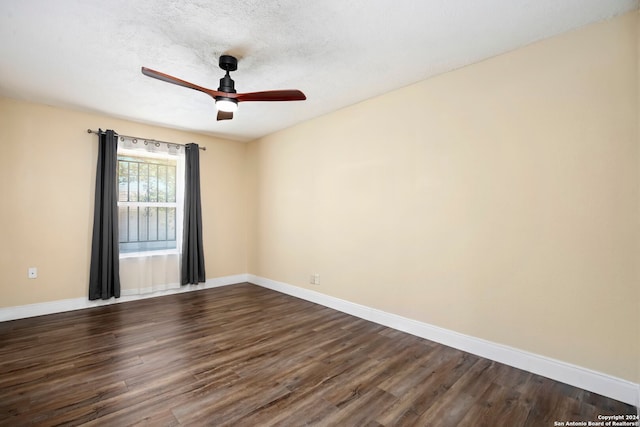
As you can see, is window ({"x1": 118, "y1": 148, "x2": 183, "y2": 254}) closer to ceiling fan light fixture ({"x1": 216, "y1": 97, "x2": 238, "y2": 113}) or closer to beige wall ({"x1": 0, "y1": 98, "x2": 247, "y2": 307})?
beige wall ({"x1": 0, "y1": 98, "x2": 247, "y2": 307})

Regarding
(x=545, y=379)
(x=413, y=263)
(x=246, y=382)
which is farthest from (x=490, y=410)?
(x=246, y=382)

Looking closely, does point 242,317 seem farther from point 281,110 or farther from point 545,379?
point 545,379

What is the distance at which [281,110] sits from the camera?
3.81 metres

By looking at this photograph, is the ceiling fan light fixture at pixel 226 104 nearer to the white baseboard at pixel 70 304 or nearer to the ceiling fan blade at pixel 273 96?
the ceiling fan blade at pixel 273 96

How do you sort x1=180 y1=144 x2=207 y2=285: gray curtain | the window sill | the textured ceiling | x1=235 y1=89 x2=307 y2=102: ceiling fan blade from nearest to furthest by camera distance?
the textured ceiling < x1=235 y1=89 x2=307 y2=102: ceiling fan blade < the window sill < x1=180 y1=144 x2=207 y2=285: gray curtain

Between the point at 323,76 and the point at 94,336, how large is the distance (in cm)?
345

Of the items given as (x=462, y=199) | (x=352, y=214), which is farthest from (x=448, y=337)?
(x=352, y=214)

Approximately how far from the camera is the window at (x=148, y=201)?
4262 mm

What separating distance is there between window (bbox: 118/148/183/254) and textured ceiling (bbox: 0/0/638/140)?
3.94 ft

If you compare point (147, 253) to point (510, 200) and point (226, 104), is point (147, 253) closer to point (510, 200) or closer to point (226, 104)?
point (226, 104)

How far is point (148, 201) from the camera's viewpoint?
14.6ft

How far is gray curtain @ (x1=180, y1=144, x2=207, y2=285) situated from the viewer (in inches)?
183

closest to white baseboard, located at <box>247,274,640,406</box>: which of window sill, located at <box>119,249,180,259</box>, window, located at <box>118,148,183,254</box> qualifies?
window sill, located at <box>119,249,180,259</box>

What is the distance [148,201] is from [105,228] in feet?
2.45
